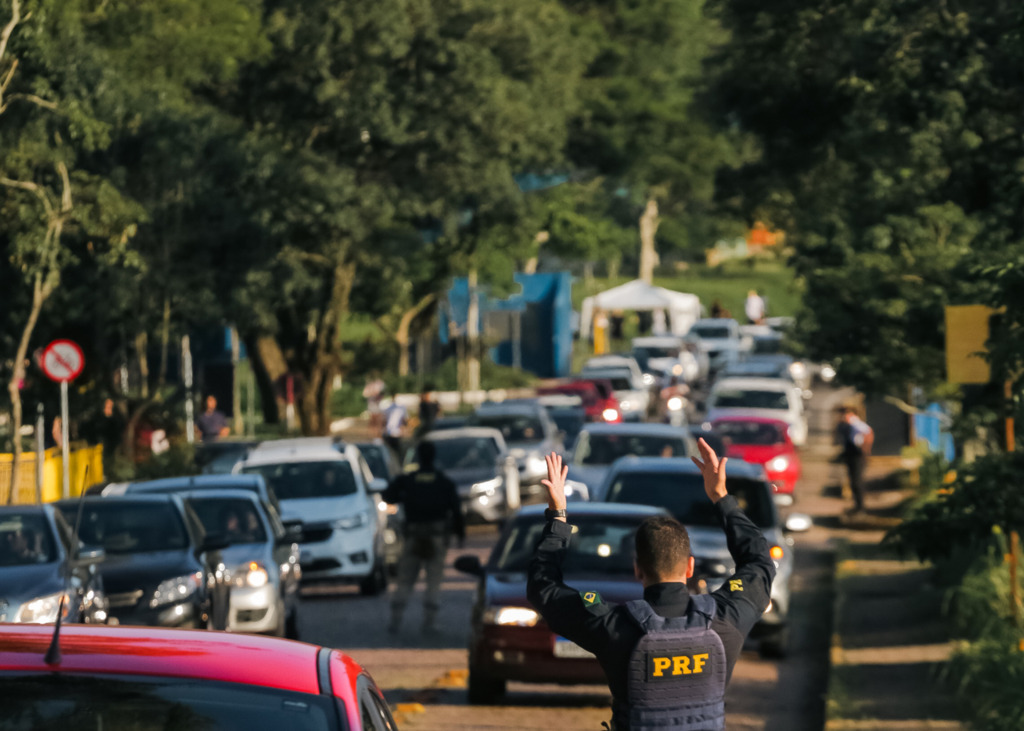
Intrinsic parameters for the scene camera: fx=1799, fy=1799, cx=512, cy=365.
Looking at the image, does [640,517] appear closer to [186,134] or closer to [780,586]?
[780,586]

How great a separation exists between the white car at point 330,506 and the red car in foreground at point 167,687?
15174 mm

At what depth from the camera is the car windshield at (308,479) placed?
20922mm

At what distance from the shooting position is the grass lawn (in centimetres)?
10181

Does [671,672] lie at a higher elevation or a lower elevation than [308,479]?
higher

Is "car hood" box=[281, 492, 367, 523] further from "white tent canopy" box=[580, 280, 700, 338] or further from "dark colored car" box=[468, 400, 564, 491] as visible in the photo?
"white tent canopy" box=[580, 280, 700, 338]

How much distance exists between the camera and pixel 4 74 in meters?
21.8

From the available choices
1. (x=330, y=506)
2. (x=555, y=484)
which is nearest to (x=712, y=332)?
(x=330, y=506)

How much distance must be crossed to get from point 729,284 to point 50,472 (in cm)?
8757

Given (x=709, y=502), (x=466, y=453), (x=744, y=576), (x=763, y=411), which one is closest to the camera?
(x=744, y=576)

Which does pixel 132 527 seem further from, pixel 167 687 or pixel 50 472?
pixel 50 472

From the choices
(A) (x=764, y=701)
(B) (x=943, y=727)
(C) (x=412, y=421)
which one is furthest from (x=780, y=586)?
(C) (x=412, y=421)

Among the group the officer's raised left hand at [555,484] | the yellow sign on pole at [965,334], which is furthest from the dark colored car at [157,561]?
the officer's raised left hand at [555,484]

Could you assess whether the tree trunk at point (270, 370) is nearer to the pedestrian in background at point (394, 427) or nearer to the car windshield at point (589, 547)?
the pedestrian in background at point (394, 427)

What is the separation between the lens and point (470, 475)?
2725cm
